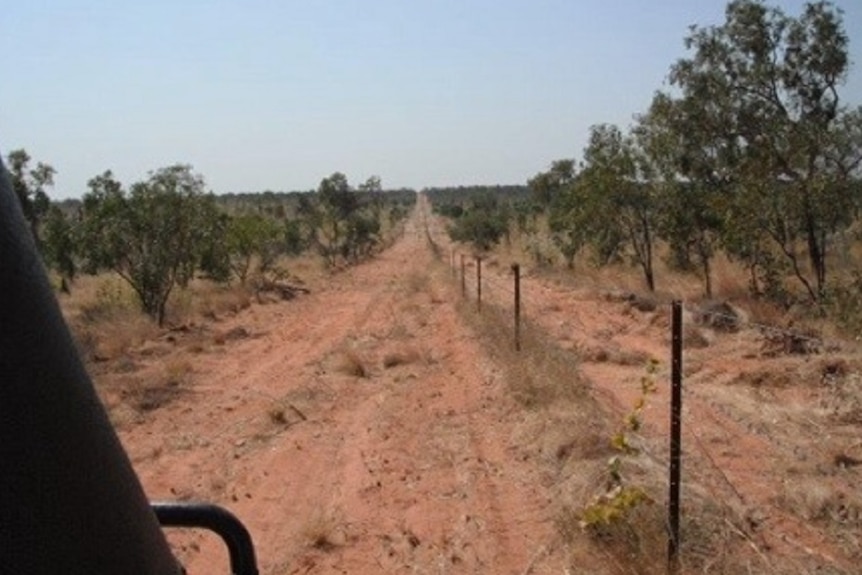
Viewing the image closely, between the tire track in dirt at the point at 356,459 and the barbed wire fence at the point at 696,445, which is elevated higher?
the barbed wire fence at the point at 696,445

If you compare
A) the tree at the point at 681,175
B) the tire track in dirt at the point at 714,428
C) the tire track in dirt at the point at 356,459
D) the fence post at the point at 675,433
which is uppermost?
the tree at the point at 681,175

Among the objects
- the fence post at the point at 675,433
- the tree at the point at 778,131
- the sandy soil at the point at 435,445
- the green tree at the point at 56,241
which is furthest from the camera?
the green tree at the point at 56,241

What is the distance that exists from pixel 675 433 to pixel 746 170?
1346cm

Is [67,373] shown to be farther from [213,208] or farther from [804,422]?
[213,208]

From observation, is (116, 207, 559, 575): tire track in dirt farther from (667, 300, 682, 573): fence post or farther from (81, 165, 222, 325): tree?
(81, 165, 222, 325): tree

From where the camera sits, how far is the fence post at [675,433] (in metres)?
4.64

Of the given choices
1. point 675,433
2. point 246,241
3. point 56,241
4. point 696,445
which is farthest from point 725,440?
point 56,241

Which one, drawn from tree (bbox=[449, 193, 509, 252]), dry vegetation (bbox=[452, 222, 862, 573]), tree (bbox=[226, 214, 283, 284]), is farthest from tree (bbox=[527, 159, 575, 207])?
dry vegetation (bbox=[452, 222, 862, 573])

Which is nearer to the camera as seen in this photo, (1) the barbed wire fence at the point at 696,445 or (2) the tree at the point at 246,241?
(1) the barbed wire fence at the point at 696,445

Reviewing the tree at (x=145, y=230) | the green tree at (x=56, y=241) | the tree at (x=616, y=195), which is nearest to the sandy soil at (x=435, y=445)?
the tree at (x=145, y=230)

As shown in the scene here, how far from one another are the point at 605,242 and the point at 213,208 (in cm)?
1182

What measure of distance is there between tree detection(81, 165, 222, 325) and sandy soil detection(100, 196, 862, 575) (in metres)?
3.78

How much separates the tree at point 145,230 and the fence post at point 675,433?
16.8m

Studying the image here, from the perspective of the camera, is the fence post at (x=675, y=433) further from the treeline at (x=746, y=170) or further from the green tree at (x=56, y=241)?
the green tree at (x=56, y=241)
